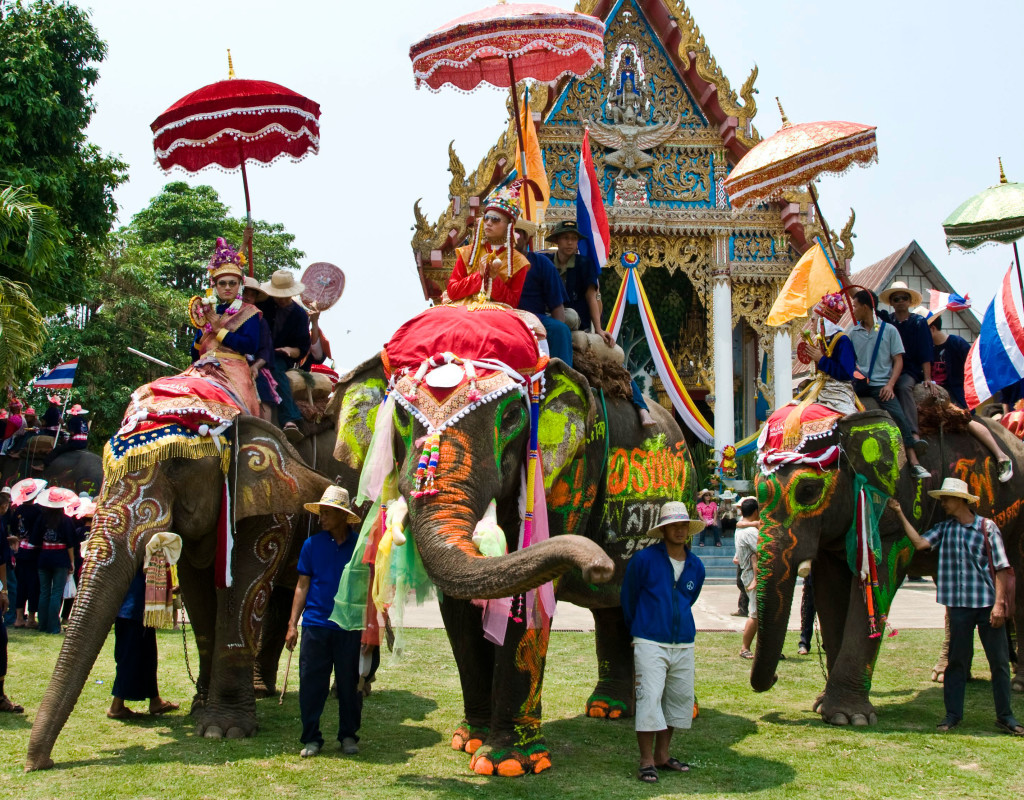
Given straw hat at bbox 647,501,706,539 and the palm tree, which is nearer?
straw hat at bbox 647,501,706,539

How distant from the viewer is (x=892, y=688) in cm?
934

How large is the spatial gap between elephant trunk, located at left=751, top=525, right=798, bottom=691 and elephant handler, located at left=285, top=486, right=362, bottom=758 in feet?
8.66

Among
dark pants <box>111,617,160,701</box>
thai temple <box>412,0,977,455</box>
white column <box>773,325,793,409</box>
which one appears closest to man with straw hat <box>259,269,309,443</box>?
dark pants <box>111,617,160,701</box>

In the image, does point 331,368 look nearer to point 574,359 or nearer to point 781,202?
point 574,359

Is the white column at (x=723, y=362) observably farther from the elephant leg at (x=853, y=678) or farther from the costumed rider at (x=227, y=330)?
the costumed rider at (x=227, y=330)

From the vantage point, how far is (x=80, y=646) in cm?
612

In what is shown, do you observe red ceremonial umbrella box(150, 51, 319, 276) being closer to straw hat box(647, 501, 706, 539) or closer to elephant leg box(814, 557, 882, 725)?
straw hat box(647, 501, 706, 539)

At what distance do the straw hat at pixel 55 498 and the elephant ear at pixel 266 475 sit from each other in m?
5.67

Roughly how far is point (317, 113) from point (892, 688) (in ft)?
21.2

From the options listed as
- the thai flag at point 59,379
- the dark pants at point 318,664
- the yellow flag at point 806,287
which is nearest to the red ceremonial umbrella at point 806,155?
the yellow flag at point 806,287

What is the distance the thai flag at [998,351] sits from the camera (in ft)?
33.1

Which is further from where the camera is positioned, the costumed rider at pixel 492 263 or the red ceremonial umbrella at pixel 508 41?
the red ceremonial umbrella at pixel 508 41

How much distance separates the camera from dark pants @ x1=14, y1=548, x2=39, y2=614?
1277cm

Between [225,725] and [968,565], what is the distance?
15.4 feet
